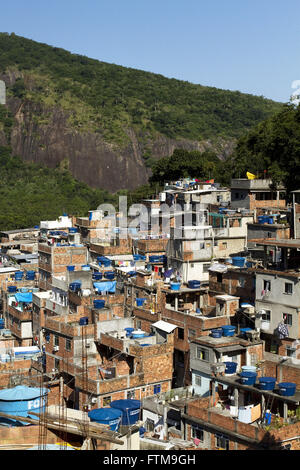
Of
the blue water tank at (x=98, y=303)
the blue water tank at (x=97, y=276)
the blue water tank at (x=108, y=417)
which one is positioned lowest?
the blue water tank at (x=108, y=417)

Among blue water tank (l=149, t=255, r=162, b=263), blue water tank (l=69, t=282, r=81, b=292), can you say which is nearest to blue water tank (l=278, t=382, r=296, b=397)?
blue water tank (l=69, t=282, r=81, b=292)

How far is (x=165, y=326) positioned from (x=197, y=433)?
616 centimetres

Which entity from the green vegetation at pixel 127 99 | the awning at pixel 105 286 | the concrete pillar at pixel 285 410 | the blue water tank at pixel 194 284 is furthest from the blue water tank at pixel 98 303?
the green vegetation at pixel 127 99

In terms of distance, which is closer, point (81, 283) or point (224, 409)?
point (224, 409)

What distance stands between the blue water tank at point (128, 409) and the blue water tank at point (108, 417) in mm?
513

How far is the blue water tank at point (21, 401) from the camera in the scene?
21422 millimetres

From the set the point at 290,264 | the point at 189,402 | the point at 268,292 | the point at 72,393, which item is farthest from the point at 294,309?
the point at 72,393

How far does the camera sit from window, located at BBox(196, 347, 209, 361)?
21.5 m

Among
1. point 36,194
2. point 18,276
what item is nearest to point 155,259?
point 18,276

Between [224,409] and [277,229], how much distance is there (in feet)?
37.7

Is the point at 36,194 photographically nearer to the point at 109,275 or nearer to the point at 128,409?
the point at 109,275

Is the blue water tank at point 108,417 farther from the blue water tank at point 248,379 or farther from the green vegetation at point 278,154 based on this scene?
the green vegetation at point 278,154
